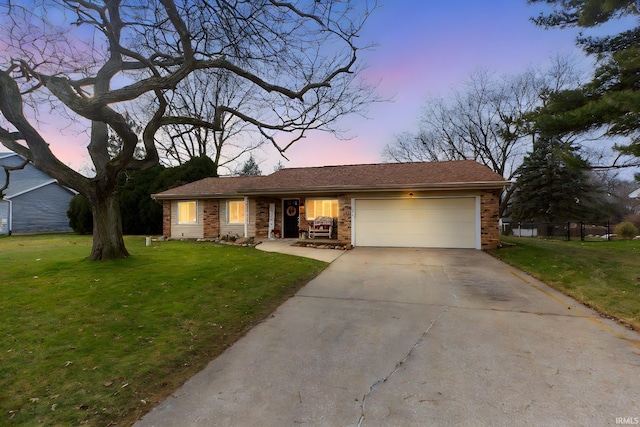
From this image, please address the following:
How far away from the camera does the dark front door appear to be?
50.2 feet

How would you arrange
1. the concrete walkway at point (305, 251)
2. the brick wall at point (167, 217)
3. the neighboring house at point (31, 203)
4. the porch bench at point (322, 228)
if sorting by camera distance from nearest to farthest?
the concrete walkway at point (305, 251)
the porch bench at point (322, 228)
the brick wall at point (167, 217)
the neighboring house at point (31, 203)

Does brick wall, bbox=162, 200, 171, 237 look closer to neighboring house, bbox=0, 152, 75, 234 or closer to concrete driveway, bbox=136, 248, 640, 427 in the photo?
neighboring house, bbox=0, 152, 75, 234

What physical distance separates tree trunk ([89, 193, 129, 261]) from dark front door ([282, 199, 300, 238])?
7.74 meters

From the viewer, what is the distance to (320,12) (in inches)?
221

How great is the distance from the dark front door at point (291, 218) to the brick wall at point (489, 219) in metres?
8.08

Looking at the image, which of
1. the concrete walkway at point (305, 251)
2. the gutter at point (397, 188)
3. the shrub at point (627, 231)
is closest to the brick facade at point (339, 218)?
the gutter at point (397, 188)

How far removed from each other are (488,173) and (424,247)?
3.98 meters

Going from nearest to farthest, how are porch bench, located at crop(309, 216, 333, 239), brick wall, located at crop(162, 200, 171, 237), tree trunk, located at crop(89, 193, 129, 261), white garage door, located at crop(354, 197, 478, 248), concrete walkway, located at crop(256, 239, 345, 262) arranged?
1. tree trunk, located at crop(89, 193, 129, 261)
2. concrete walkway, located at crop(256, 239, 345, 262)
3. white garage door, located at crop(354, 197, 478, 248)
4. porch bench, located at crop(309, 216, 333, 239)
5. brick wall, located at crop(162, 200, 171, 237)

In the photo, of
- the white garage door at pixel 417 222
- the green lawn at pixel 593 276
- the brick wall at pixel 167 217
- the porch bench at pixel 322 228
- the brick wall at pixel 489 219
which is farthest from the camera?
the brick wall at pixel 167 217

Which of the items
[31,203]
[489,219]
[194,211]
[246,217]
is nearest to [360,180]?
[489,219]

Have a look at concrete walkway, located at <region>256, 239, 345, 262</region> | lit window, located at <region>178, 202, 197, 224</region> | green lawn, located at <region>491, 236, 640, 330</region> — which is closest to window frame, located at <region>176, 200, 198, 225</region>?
lit window, located at <region>178, 202, 197, 224</region>

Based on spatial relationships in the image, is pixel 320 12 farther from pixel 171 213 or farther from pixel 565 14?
pixel 171 213

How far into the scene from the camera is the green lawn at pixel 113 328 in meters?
2.59

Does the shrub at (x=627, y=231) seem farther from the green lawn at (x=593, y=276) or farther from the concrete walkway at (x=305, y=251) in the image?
the concrete walkway at (x=305, y=251)
